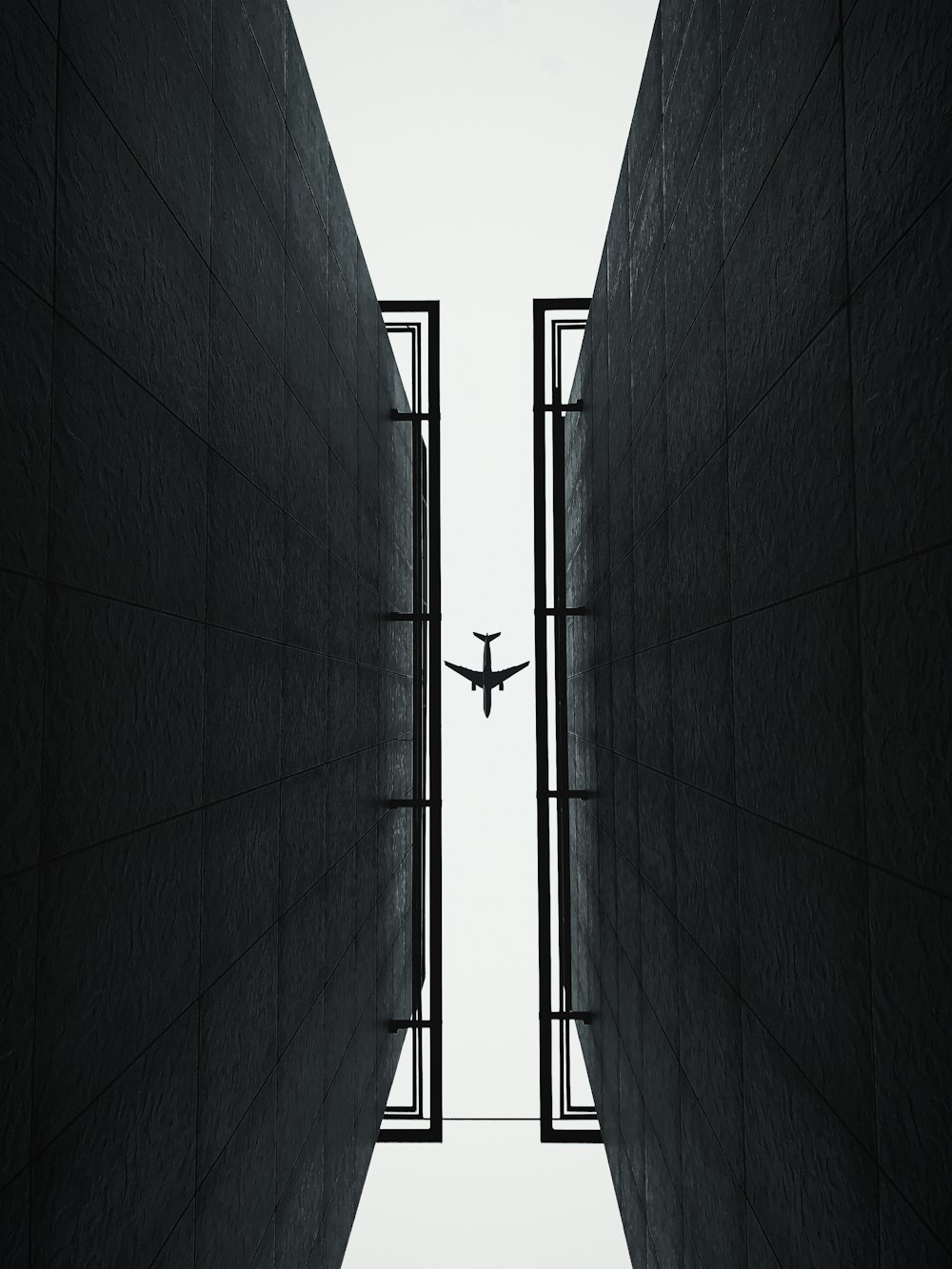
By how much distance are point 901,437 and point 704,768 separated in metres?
2.95

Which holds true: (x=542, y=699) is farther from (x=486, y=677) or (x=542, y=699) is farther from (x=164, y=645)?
(x=164, y=645)

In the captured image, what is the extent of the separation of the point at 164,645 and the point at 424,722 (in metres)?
11.8

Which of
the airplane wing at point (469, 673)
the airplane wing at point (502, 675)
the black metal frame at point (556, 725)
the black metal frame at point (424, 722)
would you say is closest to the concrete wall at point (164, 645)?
the black metal frame at point (424, 722)

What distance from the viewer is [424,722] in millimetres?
15641

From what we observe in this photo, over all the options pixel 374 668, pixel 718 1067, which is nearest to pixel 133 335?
pixel 718 1067

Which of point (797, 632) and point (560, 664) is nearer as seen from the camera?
point (797, 632)

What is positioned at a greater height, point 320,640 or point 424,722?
point 320,640

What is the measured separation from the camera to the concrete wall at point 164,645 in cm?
A: 280

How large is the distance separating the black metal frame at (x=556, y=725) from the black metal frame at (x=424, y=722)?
59.3 inches

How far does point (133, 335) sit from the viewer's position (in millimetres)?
3598

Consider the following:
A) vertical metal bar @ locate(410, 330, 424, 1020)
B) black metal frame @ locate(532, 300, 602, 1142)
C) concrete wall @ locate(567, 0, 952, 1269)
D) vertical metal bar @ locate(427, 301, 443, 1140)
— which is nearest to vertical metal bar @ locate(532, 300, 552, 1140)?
black metal frame @ locate(532, 300, 602, 1142)

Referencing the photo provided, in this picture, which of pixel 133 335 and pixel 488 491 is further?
pixel 488 491

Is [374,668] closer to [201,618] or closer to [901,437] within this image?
[201,618]

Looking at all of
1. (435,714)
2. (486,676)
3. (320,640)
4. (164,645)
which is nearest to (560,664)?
(435,714)
